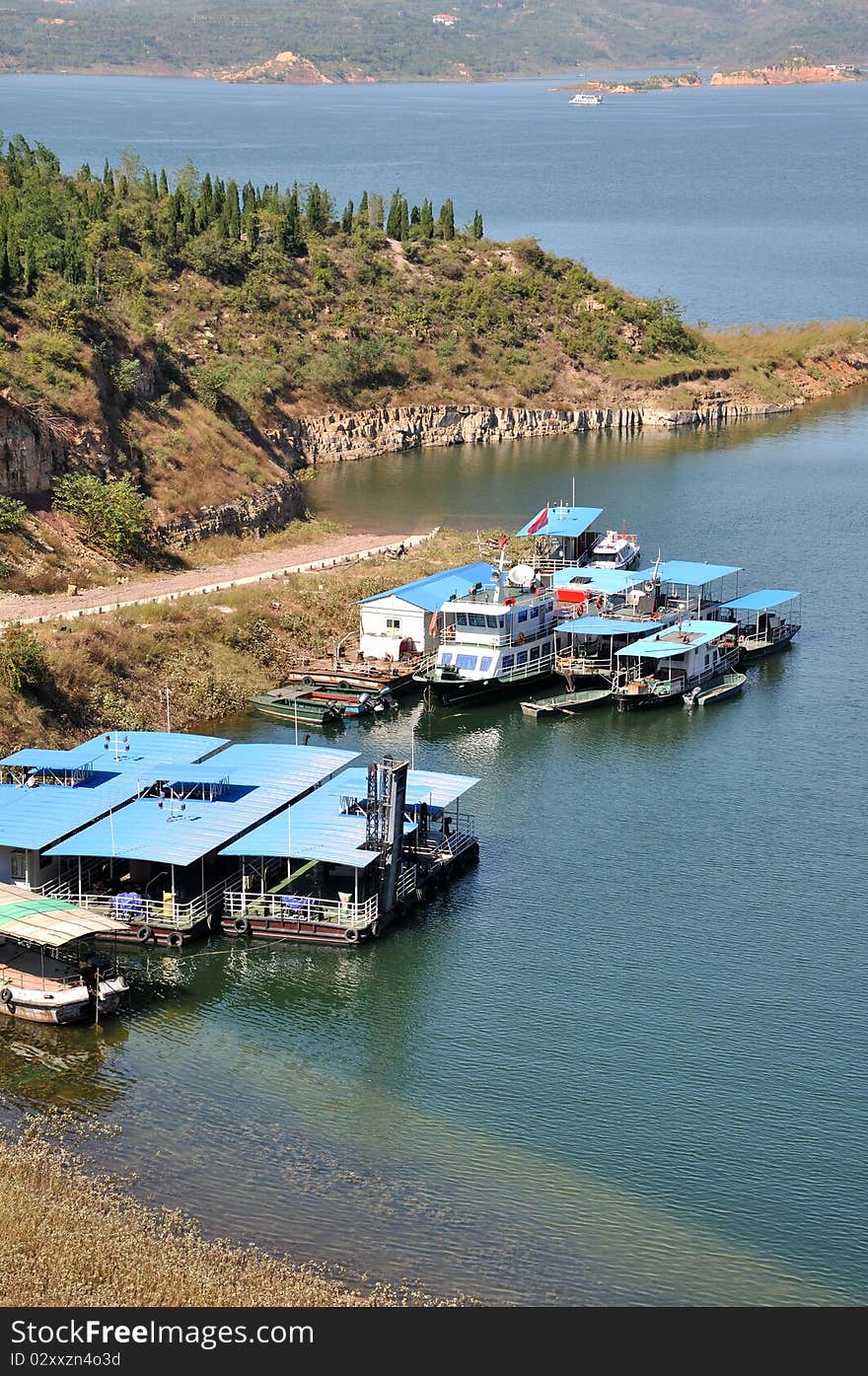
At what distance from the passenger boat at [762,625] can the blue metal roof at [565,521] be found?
10.4 meters

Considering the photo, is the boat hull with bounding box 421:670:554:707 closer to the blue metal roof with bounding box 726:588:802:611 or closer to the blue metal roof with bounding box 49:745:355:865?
the blue metal roof with bounding box 726:588:802:611

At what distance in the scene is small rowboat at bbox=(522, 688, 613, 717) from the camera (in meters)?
73.8

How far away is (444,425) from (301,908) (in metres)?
87.2

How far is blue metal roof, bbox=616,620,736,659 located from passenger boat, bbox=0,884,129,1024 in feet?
107

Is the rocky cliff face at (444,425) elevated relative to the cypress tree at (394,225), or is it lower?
lower

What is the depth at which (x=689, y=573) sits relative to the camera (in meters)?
84.3

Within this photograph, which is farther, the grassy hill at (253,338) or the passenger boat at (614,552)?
the grassy hill at (253,338)

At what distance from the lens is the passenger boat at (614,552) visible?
90.6m

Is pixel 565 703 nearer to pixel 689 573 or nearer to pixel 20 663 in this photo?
pixel 689 573

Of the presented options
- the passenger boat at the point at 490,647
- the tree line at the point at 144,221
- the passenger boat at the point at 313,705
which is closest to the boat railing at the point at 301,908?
the passenger boat at the point at 313,705

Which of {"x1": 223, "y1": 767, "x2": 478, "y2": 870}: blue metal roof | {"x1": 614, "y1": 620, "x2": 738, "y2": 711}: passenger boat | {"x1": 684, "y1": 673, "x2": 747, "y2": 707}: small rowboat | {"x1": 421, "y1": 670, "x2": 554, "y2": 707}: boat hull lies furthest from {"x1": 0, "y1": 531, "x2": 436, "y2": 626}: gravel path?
{"x1": 223, "y1": 767, "x2": 478, "y2": 870}: blue metal roof

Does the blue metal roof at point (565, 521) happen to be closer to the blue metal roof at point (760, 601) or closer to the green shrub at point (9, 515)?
the blue metal roof at point (760, 601)

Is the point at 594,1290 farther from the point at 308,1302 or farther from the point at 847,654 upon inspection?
the point at 847,654

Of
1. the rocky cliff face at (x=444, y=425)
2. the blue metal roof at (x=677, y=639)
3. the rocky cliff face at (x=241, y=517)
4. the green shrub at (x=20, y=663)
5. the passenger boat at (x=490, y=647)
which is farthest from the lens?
the rocky cliff face at (x=444, y=425)
